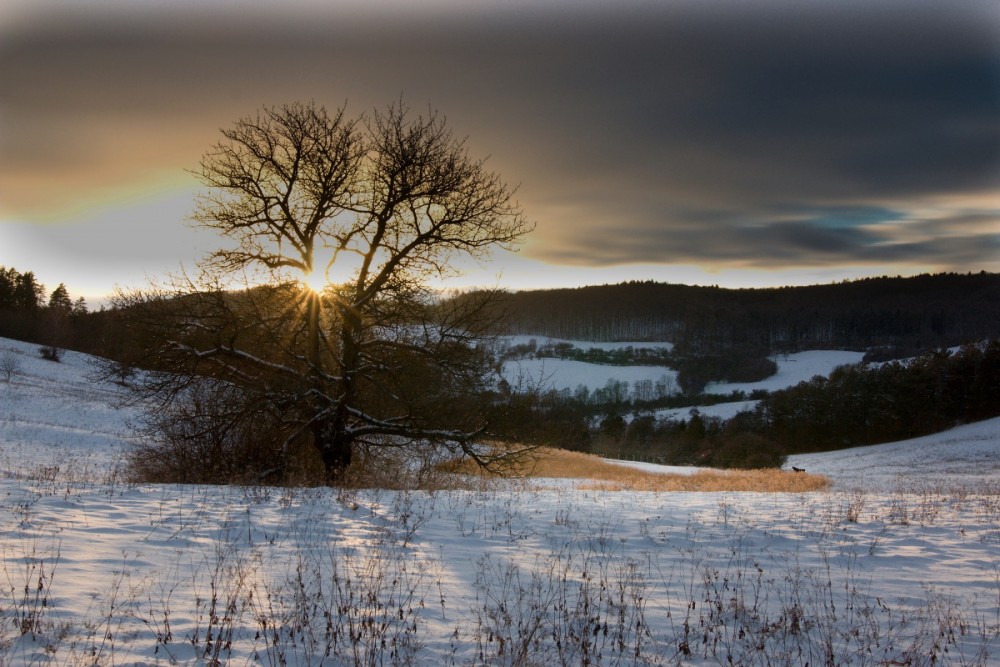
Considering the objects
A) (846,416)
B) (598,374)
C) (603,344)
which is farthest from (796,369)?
(846,416)

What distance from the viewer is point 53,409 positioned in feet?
132

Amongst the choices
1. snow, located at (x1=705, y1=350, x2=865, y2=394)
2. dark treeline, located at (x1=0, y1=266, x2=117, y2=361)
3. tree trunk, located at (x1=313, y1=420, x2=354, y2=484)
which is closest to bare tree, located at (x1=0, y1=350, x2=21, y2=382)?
dark treeline, located at (x1=0, y1=266, x2=117, y2=361)

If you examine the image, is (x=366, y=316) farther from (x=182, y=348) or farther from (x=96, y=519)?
(x=96, y=519)

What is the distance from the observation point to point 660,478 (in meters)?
28.8

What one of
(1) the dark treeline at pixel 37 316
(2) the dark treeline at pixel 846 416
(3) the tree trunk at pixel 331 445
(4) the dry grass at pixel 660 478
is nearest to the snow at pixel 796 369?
(2) the dark treeline at pixel 846 416

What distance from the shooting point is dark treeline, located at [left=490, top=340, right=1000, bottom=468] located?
2672 inches

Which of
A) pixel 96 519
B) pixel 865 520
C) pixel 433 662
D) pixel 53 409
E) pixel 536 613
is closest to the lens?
pixel 433 662

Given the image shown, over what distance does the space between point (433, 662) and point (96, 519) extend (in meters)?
5.54

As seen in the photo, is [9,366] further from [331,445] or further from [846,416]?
[846,416]

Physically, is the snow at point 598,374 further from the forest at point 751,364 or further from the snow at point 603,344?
the snow at point 603,344

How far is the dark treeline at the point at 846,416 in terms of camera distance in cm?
6788

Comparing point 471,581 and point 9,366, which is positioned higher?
point 9,366

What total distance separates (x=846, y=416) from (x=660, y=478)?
55.9 metres

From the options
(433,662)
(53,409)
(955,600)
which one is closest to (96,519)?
(433,662)
